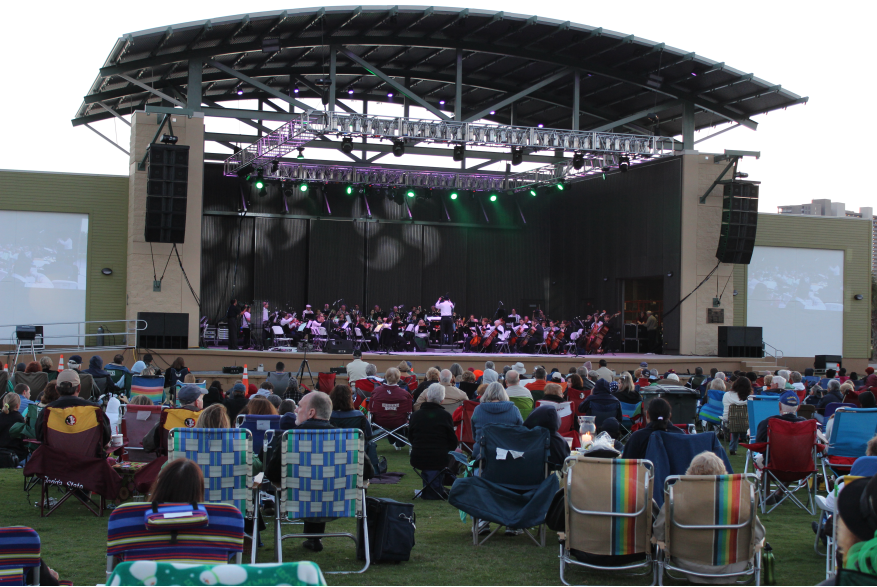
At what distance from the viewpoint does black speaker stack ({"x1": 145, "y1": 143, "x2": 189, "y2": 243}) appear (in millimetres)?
15008

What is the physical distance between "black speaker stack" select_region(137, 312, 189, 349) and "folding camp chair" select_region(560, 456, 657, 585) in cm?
1267

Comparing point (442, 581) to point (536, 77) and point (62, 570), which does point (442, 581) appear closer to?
point (62, 570)

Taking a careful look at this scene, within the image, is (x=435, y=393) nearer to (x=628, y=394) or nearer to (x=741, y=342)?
(x=628, y=394)

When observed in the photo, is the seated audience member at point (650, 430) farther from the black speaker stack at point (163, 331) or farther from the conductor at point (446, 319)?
the conductor at point (446, 319)

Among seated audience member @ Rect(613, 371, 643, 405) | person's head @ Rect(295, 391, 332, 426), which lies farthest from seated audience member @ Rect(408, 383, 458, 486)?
seated audience member @ Rect(613, 371, 643, 405)

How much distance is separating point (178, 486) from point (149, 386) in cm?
662

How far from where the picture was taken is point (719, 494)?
13.3 feet

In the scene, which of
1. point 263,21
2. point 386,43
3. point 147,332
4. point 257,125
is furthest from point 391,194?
point 147,332

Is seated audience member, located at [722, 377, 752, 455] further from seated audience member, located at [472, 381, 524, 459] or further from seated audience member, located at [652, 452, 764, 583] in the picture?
seated audience member, located at [652, 452, 764, 583]

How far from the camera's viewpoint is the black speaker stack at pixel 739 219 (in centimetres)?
1788

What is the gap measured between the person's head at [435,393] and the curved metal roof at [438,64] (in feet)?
37.1

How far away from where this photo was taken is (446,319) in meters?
19.5

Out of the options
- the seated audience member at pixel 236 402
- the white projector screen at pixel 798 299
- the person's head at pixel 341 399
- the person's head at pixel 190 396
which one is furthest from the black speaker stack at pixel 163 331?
the white projector screen at pixel 798 299

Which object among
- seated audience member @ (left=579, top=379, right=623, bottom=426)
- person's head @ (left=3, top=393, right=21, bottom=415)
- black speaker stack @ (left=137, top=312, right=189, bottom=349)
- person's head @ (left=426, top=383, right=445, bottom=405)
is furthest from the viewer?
black speaker stack @ (left=137, top=312, right=189, bottom=349)
